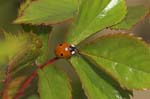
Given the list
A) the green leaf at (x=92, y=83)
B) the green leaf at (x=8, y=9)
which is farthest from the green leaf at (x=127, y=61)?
the green leaf at (x=8, y=9)

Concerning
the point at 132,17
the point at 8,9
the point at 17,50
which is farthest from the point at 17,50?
the point at 8,9

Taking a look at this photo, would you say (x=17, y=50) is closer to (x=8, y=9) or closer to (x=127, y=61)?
(x=127, y=61)

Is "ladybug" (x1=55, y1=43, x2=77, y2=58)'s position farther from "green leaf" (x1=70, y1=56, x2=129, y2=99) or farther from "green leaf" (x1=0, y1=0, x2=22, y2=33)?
"green leaf" (x1=0, y1=0, x2=22, y2=33)

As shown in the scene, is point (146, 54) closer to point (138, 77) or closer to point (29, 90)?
point (138, 77)

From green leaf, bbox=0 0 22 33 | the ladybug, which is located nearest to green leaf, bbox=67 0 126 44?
the ladybug

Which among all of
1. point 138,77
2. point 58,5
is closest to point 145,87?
point 138,77

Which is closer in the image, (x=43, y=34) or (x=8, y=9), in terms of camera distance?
(x=43, y=34)
